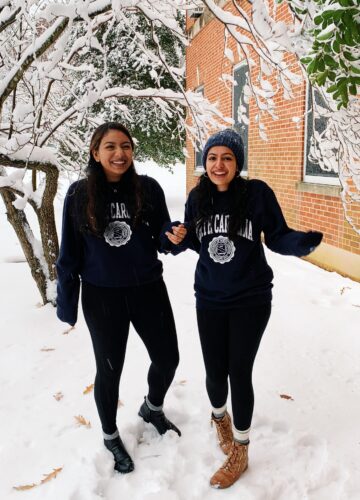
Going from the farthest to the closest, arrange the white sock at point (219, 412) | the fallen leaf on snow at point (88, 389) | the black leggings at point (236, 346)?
the fallen leaf on snow at point (88, 389) < the white sock at point (219, 412) < the black leggings at point (236, 346)

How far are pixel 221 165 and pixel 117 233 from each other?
2.17ft

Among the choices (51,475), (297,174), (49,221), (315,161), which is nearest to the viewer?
(51,475)

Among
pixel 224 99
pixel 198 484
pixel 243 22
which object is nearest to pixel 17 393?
pixel 198 484

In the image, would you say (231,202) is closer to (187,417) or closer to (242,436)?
(242,436)

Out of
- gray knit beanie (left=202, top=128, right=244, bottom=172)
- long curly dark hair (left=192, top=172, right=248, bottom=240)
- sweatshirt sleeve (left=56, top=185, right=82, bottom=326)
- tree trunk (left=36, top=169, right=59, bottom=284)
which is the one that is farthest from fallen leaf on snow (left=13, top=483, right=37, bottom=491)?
tree trunk (left=36, top=169, right=59, bottom=284)

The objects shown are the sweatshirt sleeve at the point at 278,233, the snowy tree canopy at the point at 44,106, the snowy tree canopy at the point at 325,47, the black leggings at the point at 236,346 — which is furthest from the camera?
A: the snowy tree canopy at the point at 44,106

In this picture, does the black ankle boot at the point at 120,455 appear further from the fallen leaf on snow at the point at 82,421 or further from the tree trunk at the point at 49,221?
the tree trunk at the point at 49,221

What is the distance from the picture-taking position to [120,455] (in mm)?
2539

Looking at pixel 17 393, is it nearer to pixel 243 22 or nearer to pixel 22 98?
pixel 243 22

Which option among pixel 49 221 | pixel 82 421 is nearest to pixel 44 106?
pixel 49 221

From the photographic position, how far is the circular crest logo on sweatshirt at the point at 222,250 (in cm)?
229

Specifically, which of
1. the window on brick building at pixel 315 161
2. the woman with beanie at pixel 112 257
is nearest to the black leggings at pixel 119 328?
the woman with beanie at pixel 112 257

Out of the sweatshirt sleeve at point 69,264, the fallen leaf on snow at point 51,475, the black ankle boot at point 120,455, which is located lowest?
the fallen leaf on snow at point 51,475

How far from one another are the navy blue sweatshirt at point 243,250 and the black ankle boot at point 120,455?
1.01 m
